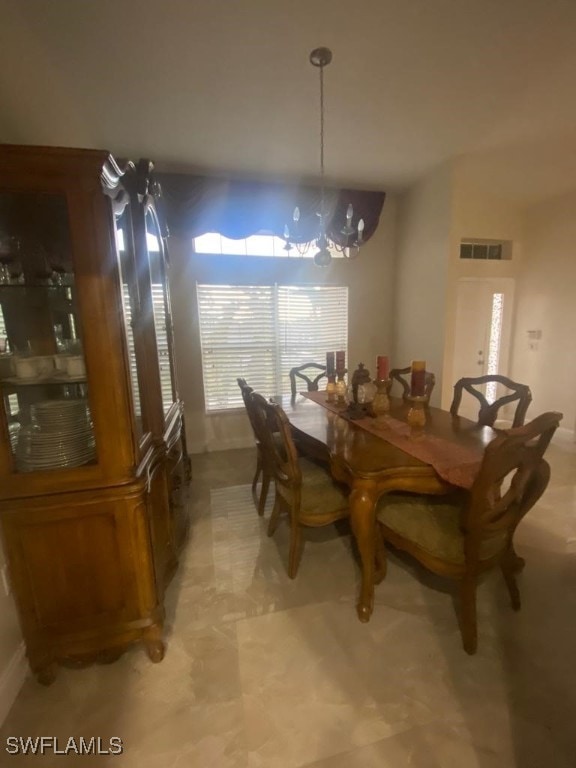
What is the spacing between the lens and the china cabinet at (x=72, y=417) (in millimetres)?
1207

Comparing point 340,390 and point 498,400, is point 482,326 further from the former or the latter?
point 340,390

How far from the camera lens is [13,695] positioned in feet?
4.41

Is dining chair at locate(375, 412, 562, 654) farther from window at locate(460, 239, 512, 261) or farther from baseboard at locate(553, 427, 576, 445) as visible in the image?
window at locate(460, 239, 512, 261)

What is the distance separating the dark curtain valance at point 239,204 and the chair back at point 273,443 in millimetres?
1838

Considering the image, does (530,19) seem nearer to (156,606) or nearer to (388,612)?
(388,612)

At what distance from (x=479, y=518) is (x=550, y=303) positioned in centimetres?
367

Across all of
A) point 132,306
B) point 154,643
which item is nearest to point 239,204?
point 132,306

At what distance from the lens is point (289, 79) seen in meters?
2.05

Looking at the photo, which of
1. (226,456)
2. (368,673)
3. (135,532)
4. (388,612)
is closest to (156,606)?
(135,532)

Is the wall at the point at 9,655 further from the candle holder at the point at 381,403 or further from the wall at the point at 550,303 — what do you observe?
the wall at the point at 550,303

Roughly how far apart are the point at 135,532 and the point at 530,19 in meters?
2.99

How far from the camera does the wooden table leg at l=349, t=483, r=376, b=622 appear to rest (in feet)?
5.08

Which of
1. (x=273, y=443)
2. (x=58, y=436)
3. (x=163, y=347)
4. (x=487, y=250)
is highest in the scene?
(x=487, y=250)

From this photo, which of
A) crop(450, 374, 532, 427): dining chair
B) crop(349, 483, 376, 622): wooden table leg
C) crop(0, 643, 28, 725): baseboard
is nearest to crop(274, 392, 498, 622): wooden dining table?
crop(349, 483, 376, 622): wooden table leg
